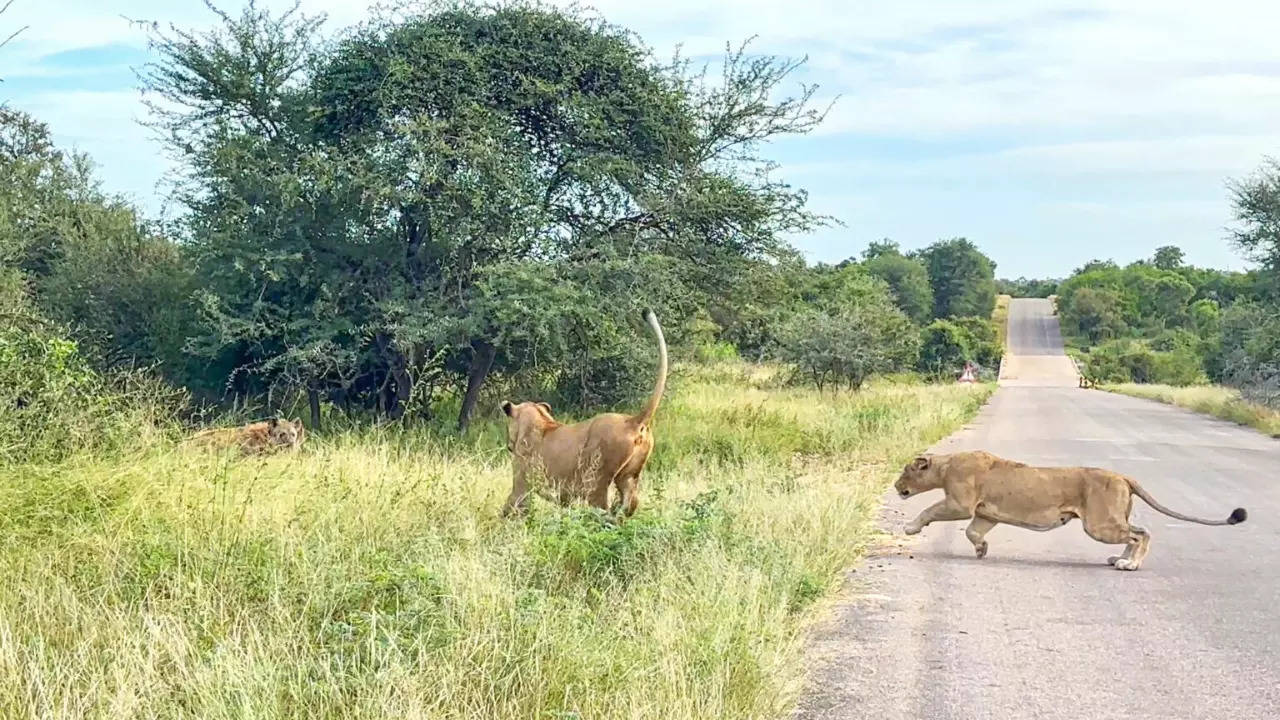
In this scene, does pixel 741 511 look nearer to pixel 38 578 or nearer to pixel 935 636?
pixel 935 636

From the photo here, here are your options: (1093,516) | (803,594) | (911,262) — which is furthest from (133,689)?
(911,262)

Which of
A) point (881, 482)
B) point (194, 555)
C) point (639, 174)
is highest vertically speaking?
point (639, 174)

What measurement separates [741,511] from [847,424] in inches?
442

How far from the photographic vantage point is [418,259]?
17.1m

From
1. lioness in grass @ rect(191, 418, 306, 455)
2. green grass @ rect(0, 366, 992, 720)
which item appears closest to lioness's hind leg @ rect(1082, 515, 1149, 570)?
green grass @ rect(0, 366, 992, 720)

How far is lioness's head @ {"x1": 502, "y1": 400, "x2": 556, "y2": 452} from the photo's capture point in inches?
372

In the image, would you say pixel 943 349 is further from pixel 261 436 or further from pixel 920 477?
pixel 920 477

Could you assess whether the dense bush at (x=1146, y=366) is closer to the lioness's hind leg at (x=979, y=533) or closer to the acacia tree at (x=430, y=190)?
the acacia tree at (x=430, y=190)

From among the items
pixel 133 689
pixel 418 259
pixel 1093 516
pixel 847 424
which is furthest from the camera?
pixel 847 424

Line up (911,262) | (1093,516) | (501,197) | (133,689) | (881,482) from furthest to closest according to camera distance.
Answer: (911,262), (501,197), (881,482), (1093,516), (133,689)

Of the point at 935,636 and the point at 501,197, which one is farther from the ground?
the point at 501,197

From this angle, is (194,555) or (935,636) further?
(935,636)

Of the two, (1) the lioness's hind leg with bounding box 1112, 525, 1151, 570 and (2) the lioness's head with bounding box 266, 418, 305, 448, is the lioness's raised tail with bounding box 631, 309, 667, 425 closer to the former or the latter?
(1) the lioness's hind leg with bounding box 1112, 525, 1151, 570

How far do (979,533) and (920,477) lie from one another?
996 millimetres
